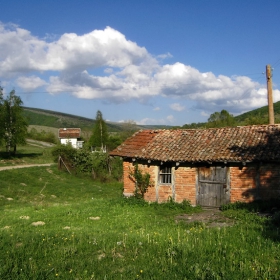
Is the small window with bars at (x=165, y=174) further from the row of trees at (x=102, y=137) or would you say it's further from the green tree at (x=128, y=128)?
the green tree at (x=128, y=128)

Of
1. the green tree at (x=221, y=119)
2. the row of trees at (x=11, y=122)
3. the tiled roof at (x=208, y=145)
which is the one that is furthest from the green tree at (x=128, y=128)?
the tiled roof at (x=208, y=145)

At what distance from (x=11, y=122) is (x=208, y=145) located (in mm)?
27632

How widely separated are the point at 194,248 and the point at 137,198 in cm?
992

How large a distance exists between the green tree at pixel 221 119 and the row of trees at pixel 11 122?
91.5 ft

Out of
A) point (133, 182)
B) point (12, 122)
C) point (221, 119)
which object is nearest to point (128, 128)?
point (221, 119)

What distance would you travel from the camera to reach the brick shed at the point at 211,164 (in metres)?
14.6

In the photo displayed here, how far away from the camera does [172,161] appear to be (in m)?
15.9

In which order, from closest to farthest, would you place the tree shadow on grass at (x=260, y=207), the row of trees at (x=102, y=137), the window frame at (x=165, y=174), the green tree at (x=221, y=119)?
the tree shadow on grass at (x=260, y=207) → the window frame at (x=165, y=174) → the green tree at (x=221, y=119) → the row of trees at (x=102, y=137)

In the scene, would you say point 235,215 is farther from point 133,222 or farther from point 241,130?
point 241,130

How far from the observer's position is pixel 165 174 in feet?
54.9

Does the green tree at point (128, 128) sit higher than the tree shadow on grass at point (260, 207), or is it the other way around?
the green tree at point (128, 128)

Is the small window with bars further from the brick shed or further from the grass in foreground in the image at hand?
the grass in foreground

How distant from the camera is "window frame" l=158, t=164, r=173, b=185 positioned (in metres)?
16.6

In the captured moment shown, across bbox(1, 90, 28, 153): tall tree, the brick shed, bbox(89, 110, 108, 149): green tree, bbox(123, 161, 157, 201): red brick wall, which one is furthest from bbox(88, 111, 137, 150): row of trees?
the brick shed
